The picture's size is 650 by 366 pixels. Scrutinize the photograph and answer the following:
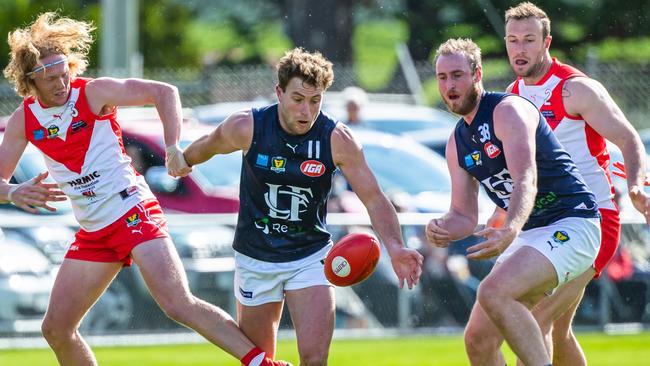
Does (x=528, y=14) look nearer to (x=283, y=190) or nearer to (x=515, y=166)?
(x=515, y=166)

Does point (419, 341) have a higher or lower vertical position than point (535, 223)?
lower

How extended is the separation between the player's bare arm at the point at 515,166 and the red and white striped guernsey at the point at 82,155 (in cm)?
215

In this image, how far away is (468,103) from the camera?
6930 mm

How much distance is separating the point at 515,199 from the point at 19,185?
2.70 metres

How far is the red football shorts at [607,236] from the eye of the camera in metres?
7.36

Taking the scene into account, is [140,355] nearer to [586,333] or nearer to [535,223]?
[586,333]

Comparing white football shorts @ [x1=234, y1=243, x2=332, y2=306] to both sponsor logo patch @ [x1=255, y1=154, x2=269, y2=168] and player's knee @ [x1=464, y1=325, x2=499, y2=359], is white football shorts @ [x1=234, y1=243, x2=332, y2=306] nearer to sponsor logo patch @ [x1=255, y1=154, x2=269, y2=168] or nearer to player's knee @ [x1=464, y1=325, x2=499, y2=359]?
sponsor logo patch @ [x1=255, y1=154, x2=269, y2=168]

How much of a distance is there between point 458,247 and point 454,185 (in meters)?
5.11

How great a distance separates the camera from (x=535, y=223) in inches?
278

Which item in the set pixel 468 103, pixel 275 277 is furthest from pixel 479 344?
pixel 468 103

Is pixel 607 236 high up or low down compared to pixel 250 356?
up

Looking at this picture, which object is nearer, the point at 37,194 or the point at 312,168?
the point at 312,168

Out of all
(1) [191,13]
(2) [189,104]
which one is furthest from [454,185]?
(1) [191,13]

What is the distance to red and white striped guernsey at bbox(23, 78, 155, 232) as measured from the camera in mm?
7426
